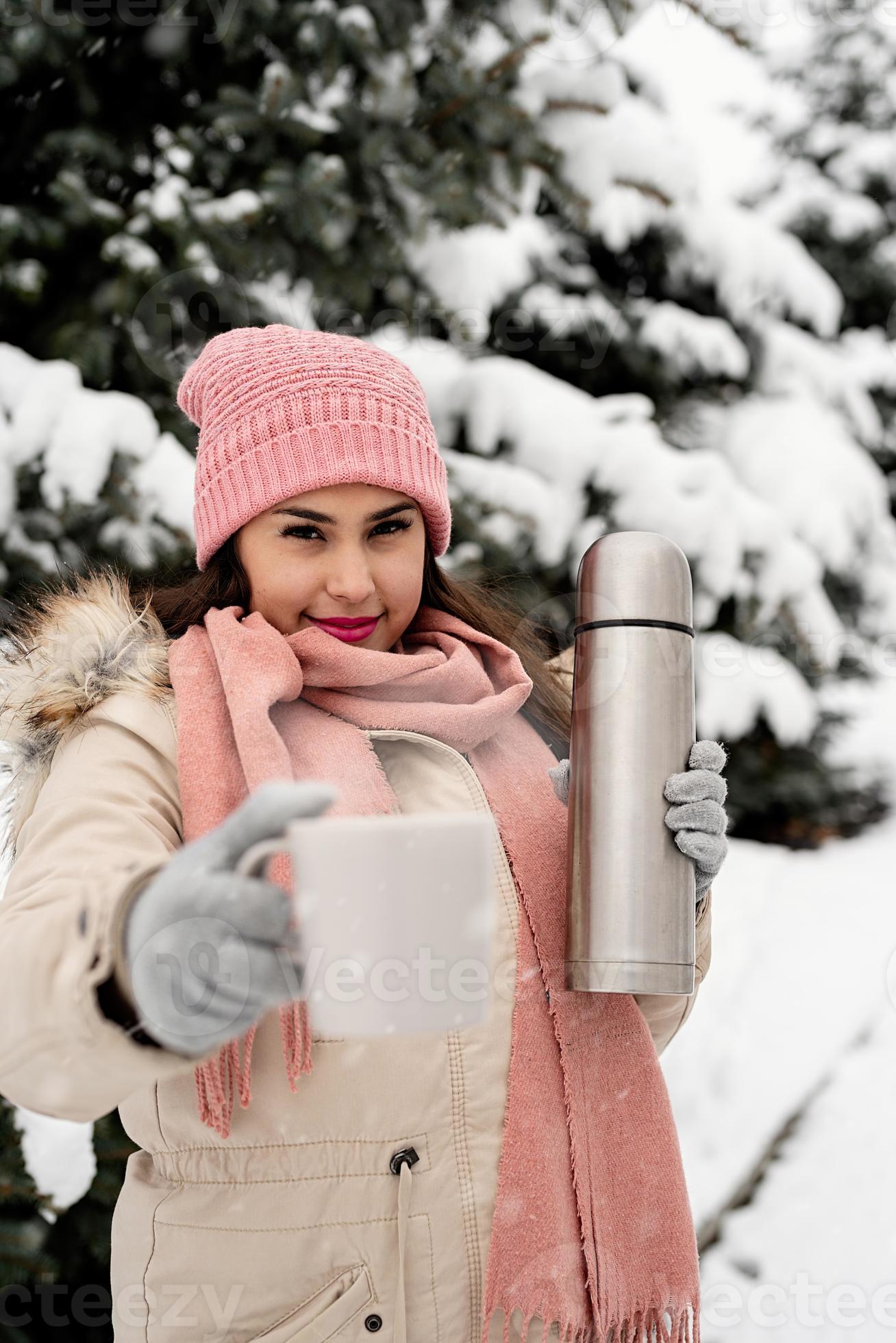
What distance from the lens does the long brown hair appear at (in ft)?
5.85

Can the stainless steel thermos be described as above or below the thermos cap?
below

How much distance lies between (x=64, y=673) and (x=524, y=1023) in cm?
80

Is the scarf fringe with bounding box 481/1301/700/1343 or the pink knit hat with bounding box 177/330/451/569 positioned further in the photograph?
the pink knit hat with bounding box 177/330/451/569

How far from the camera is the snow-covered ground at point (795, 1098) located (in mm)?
2840

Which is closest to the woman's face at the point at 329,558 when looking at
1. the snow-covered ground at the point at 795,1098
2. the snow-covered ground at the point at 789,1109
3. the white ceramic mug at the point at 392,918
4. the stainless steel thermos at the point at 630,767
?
the stainless steel thermos at the point at 630,767

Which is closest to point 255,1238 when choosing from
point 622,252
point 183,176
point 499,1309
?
point 499,1309

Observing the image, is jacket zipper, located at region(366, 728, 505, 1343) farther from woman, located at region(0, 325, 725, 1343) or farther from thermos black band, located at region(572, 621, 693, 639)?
thermos black band, located at region(572, 621, 693, 639)

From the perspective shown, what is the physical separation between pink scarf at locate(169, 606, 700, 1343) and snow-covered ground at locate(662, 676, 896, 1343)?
1.51 m

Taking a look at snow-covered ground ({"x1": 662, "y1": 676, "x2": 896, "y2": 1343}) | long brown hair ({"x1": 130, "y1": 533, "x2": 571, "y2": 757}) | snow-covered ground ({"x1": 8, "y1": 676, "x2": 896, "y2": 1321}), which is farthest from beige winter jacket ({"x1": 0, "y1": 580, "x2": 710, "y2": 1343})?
snow-covered ground ({"x1": 662, "y1": 676, "x2": 896, "y2": 1343})

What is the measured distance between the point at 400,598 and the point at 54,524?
1.32 m

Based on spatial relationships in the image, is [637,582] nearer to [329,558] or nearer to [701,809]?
[701,809]

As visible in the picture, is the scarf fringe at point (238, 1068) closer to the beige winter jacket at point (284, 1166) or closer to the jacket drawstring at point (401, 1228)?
the beige winter jacket at point (284, 1166)

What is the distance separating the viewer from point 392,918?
99 cm

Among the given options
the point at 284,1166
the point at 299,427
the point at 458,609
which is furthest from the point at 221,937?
the point at 458,609
